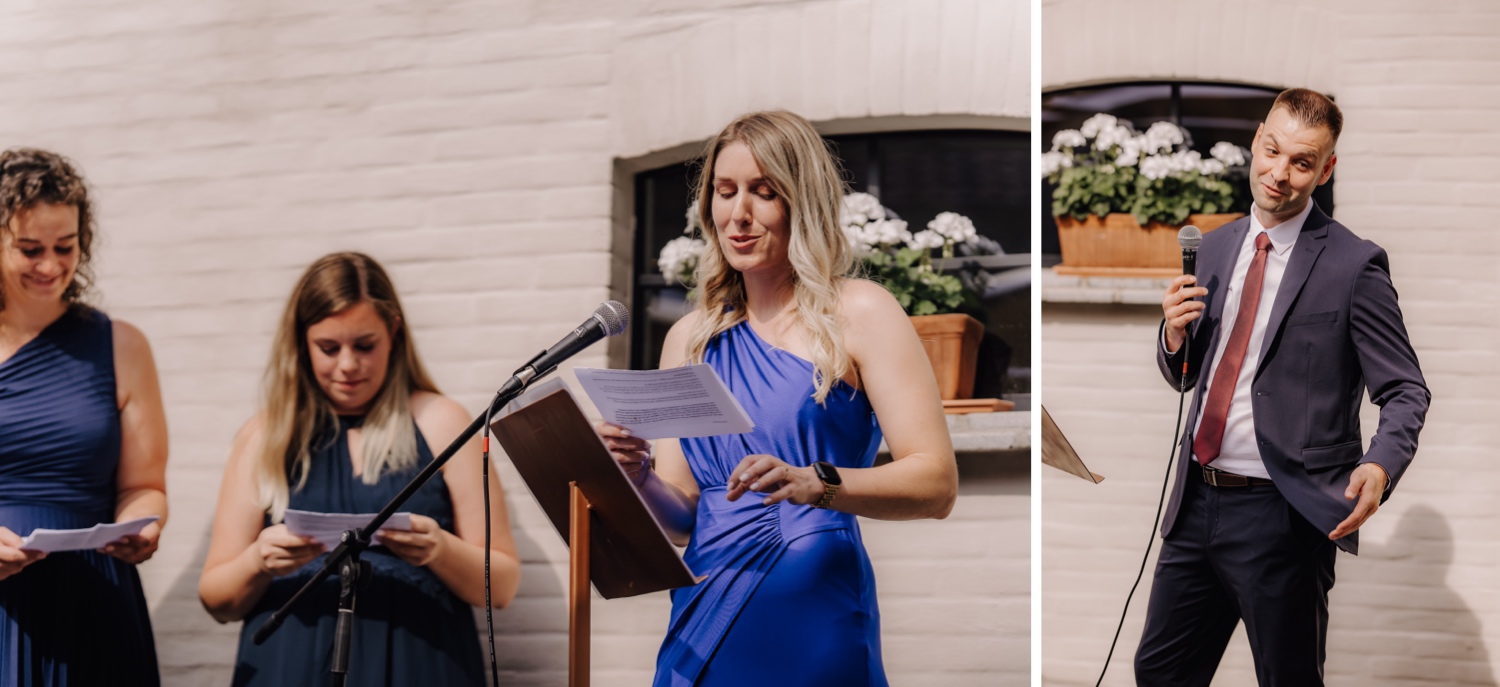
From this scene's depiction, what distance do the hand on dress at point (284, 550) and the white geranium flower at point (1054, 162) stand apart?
1.92 metres

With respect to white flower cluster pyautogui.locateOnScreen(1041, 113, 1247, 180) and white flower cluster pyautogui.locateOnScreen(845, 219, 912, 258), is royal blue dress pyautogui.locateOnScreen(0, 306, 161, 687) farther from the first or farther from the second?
white flower cluster pyautogui.locateOnScreen(1041, 113, 1247, 180)

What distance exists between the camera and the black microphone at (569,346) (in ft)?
6.90

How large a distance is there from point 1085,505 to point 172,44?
2.71 meters

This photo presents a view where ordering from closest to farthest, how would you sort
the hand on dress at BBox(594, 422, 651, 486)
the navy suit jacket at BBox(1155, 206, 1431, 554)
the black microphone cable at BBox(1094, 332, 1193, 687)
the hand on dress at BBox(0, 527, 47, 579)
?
the hand on dress at BBox(594, 422, 651, 486), the navy suit jacket at BBox(1155, 206, 1431, 554), the black microphone cable at BBox(1094, 332, 1193, 687), the hand on dress at BBox(0, 527, 47, 579)

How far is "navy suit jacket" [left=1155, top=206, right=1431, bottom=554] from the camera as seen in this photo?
2562mm

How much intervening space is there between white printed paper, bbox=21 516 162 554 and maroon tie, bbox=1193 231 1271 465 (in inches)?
99.2

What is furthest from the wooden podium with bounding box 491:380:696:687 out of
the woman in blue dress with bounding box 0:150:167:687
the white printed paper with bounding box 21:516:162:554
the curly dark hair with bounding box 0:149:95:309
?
the curly dark hair with bounding box 0:149:95:309

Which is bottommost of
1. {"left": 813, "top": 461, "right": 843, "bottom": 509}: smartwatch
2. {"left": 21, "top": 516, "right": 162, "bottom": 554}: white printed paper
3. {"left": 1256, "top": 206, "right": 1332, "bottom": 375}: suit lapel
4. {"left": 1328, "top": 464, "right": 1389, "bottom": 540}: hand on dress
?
{"left": 21, "top": 516, "right": 162, "bottom": 554}: white printed paper

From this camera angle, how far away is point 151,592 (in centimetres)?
338

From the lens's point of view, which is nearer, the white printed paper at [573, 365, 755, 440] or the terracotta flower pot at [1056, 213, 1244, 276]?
the white printed paper at [573, 365, 755, 440]

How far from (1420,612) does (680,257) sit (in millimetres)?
1837

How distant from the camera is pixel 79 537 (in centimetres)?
312

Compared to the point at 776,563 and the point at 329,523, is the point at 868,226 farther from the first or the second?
the point at 329,523

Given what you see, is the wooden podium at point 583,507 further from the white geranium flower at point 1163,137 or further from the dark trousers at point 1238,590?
the white geranium flower at point 1163,137
